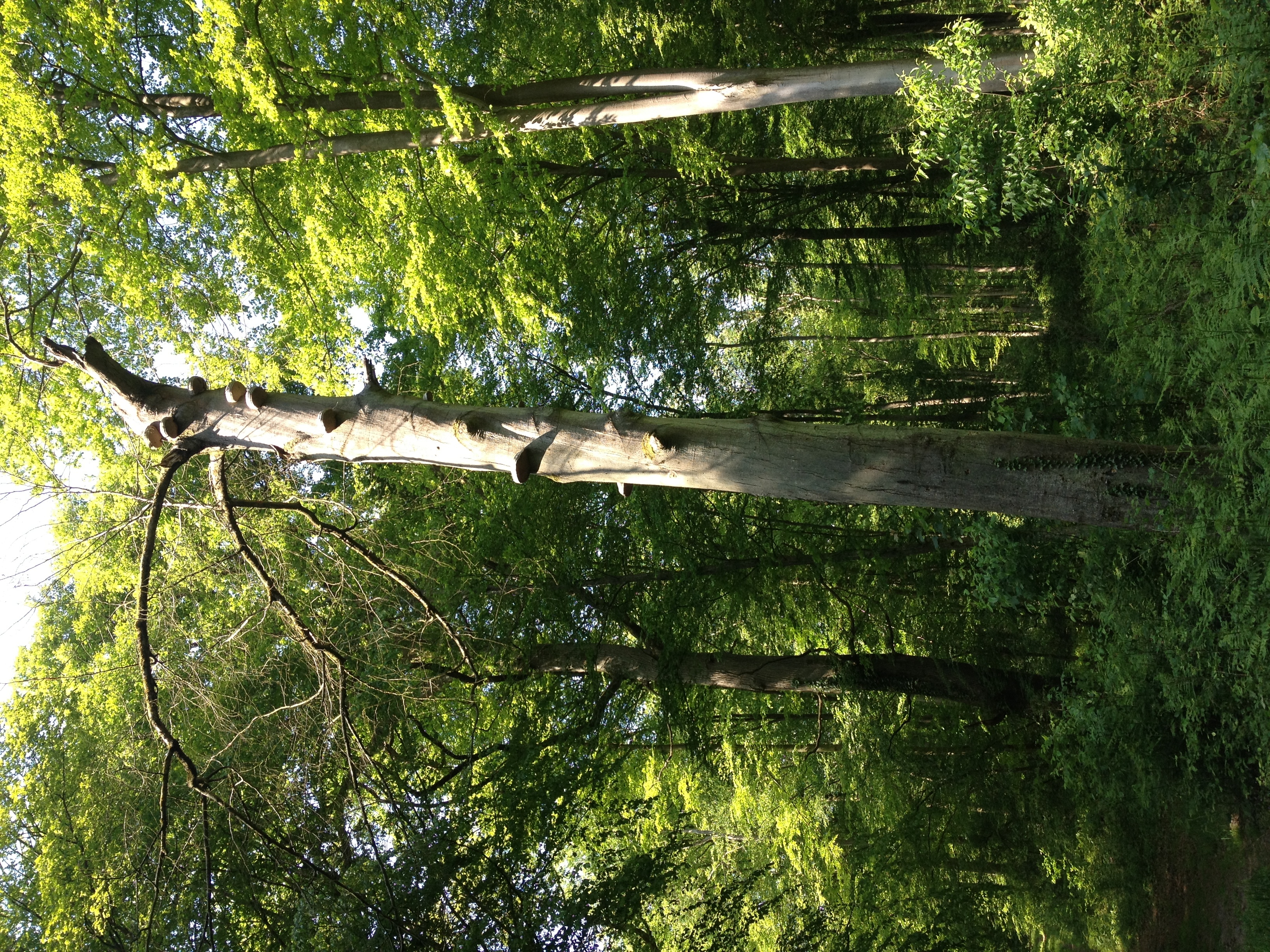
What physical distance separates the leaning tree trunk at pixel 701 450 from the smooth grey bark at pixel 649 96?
324 centimetres

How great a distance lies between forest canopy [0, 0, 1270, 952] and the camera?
571 cm

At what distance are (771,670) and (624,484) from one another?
231 inches

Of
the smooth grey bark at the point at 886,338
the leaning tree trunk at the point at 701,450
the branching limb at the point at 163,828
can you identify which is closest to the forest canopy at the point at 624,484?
the leaning tree trunk at the point at 701,450

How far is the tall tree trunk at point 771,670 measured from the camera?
10.3m

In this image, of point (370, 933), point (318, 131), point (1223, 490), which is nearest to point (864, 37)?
point (318, 131)

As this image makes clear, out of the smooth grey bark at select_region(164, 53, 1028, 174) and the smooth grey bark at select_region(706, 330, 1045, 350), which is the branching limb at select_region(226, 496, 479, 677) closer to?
the smooth grey bark at select_region(164, 53, 1028, 174)

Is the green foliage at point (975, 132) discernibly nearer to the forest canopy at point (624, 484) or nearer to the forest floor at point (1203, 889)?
the forest canopy at point (624, 484)

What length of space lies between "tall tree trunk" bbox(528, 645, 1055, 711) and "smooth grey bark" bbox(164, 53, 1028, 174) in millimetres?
5841

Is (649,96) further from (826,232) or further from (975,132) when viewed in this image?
(826,232)

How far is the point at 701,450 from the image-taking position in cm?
490

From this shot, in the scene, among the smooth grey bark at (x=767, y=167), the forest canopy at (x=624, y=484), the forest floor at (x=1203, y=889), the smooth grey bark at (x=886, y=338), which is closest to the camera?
the forest canopy at (x=624, y=484)

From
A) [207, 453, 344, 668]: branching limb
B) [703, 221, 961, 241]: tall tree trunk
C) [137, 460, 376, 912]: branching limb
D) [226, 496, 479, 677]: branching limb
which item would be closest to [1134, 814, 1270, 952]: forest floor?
[703, 221, 961, 241]: tall tree trunk

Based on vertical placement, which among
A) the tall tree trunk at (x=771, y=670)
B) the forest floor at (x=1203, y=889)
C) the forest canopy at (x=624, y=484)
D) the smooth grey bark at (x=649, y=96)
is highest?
the smooth grey bark at (x=649, y=96)

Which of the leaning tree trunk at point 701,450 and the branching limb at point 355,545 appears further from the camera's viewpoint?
the branching limb at point 355,545
